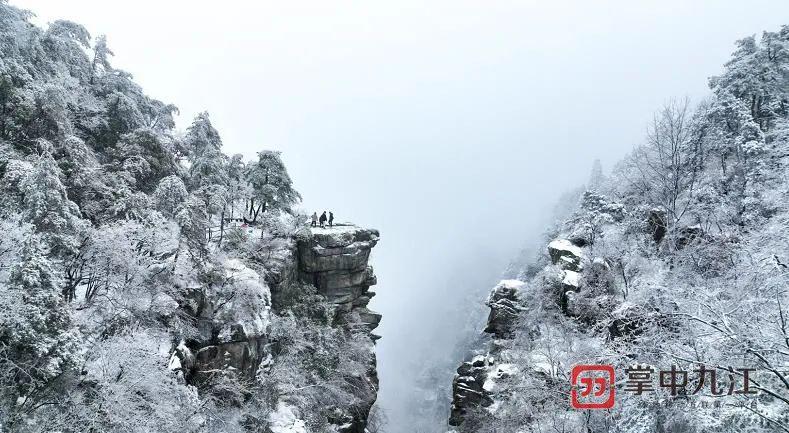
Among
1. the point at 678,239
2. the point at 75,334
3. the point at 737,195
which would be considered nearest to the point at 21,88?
the point at 75,334

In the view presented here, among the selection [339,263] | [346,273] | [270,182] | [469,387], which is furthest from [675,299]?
[270,182]

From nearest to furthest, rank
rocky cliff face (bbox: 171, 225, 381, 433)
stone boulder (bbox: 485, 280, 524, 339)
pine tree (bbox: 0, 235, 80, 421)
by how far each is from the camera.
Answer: pine tree (bbox: 0, 235, 80, 421) → rocky cliff face (bbox: 171, 225, 381, 433) → stone boulder (bbox: 485, 280, 524, 339)

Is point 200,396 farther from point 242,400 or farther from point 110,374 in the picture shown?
point 110,374

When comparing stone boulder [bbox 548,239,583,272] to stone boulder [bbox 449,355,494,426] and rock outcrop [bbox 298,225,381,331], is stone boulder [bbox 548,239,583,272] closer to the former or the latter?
stone boulder [bbox 449,355,494,426]

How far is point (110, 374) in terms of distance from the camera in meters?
14.9

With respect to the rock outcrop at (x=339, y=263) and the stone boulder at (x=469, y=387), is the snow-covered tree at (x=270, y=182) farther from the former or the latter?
the stone boulder at (x=469, y=387)

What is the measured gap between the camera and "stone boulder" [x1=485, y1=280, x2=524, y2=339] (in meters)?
33.3

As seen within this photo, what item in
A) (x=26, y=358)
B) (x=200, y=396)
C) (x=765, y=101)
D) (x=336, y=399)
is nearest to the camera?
(x=26, y=358)

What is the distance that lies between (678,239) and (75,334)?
3133cm

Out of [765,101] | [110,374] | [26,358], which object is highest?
[765,101]

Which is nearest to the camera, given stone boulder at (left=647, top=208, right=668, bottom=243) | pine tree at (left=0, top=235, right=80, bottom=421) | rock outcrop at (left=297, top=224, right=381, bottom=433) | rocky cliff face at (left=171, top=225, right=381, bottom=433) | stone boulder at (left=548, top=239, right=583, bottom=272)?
pine tree at (left=0, top=235, right=80, bottom=421)

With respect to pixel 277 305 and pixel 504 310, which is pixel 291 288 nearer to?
pixel 277 305

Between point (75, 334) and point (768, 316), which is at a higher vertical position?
point (768, 316)

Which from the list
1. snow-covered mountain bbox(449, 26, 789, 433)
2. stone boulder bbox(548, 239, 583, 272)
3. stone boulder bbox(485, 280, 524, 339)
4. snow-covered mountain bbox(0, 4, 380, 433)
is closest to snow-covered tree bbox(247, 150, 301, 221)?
snow-covered mountain bbox(0, 4, 380, 433)
